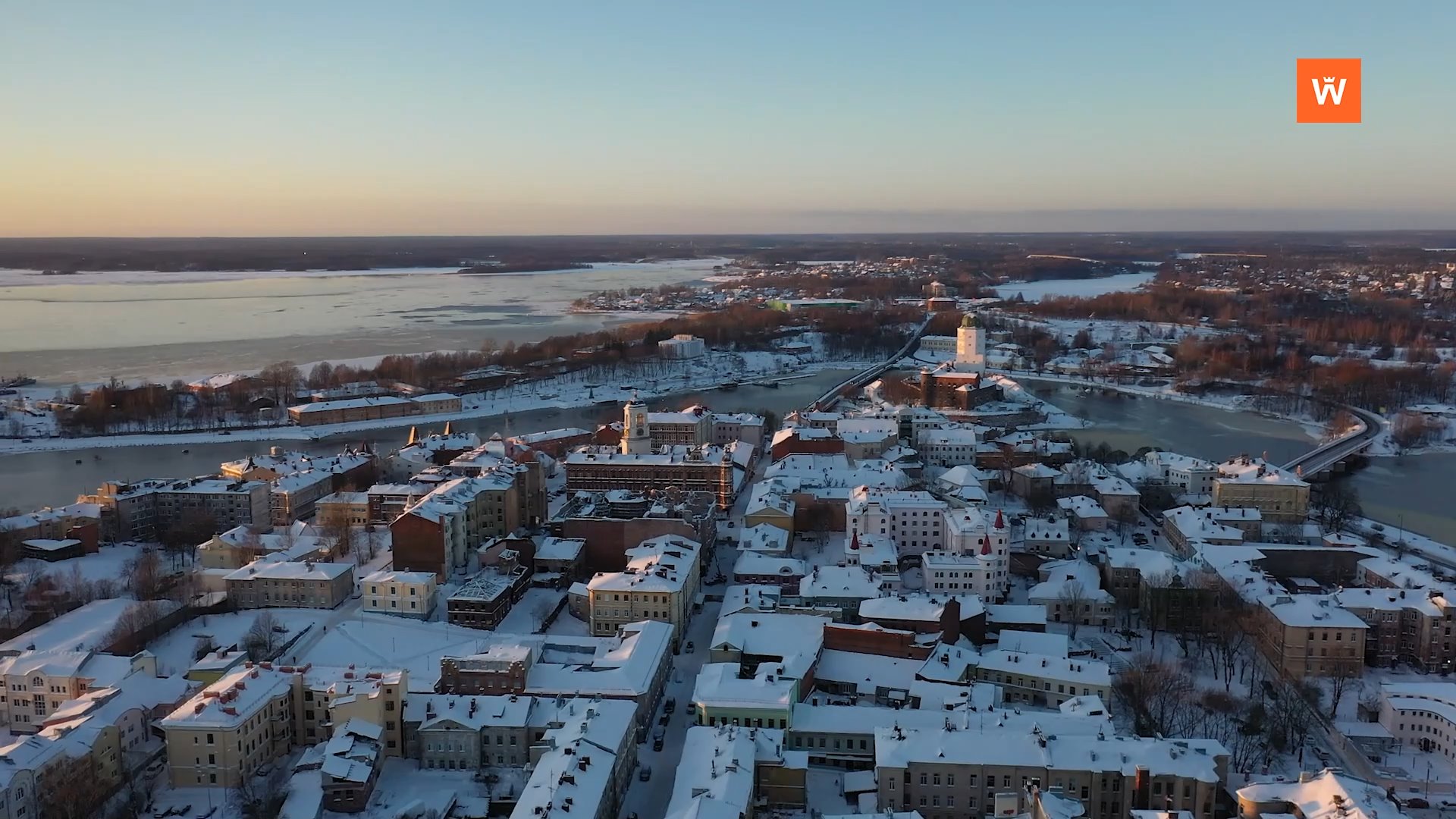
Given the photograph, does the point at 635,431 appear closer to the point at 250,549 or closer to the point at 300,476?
the point at 300,476

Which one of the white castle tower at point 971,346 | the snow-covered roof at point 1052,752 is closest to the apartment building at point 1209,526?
the snow-covered roof at point 1052,752

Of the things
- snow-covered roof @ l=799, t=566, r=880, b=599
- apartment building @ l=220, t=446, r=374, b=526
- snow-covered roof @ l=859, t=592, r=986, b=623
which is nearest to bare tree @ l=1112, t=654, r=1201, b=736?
snow-covered roof @ l=859, t=592, r=986, b=623

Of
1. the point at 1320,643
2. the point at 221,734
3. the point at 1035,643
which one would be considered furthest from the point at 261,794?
the point at 1320,643

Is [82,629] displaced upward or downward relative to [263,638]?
upward

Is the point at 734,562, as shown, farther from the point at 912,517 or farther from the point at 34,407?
the point at 34,407

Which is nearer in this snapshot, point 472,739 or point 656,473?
point 472,739

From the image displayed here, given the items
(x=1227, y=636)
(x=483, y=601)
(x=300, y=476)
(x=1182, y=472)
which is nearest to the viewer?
(x=1227, y=636)

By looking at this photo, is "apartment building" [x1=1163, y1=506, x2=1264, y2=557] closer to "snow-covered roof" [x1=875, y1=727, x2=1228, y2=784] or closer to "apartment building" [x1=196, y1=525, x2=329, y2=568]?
"snow-covered roof" [x1=875, y1=727, x2=1228, y2=784]

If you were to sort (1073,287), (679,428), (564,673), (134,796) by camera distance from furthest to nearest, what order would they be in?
1. (1073,287)
2. (679,428)
3. (564,673)
4. (134,796)
